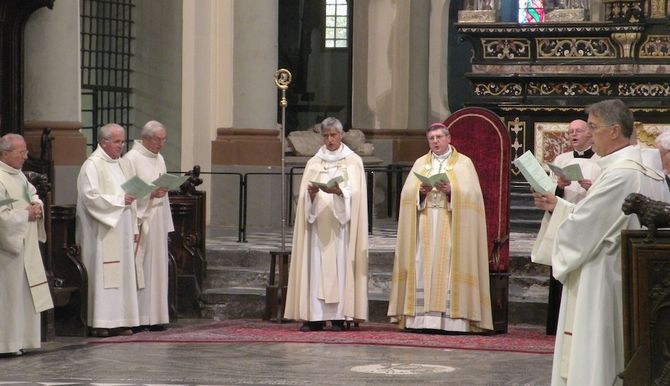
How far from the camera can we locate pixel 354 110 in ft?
66.3

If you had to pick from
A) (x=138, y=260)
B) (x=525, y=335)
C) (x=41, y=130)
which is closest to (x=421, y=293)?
(x=525, y=335)

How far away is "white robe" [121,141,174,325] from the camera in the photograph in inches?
499

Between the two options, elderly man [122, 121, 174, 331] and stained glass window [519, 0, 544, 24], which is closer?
elderly man [122, 121, 174, 331]

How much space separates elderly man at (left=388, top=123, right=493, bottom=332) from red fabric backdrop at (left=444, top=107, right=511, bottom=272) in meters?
0.46

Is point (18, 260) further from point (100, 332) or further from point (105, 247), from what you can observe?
point (100, 332)

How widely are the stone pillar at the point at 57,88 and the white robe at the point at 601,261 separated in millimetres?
8237

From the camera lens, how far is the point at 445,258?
40.8 feet

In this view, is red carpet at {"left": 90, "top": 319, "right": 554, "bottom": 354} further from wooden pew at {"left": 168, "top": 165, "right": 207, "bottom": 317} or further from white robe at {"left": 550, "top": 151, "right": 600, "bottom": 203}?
white robe at {"left": 550, "top": 151, "right": 600, "bottom": 203}

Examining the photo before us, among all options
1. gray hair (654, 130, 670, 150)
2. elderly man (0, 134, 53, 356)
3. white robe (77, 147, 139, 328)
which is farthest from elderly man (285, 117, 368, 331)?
gray hair (654, 130, 670, 150)

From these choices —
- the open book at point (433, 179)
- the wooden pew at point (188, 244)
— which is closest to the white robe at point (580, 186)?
the open book at point (433, 179)

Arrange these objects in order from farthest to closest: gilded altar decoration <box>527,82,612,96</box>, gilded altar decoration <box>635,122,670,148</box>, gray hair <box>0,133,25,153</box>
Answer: gilded altar decoration <box>527,82,612,96</box> < gilded altar decoration <box>635,122,670,148</box> < gray hair <box>0,133,25,153</box>

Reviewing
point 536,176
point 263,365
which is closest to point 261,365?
point 263,365

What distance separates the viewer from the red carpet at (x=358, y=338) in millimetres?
11719

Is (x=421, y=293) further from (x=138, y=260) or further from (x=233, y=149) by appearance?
(x=233, y=149)
